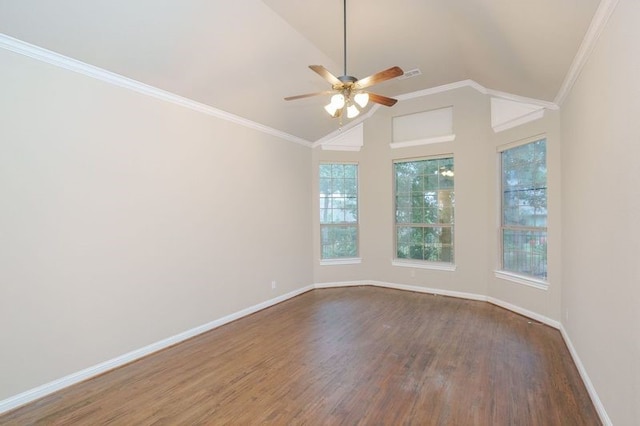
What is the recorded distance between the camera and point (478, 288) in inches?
203

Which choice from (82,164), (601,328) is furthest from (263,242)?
(601,328)

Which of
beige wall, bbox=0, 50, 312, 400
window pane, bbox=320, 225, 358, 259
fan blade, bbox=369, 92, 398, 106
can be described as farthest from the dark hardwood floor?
fan blade, bbox=369, 92, 398, 106

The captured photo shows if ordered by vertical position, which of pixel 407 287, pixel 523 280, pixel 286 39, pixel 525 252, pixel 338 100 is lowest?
pixel 407 287

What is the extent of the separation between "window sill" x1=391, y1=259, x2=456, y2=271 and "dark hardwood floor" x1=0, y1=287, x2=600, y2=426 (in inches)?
50.5

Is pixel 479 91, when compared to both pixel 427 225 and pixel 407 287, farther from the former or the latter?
pixel 407 287

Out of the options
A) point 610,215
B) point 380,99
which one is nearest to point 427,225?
point 380,99

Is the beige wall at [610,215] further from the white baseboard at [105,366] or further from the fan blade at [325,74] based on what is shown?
the white baseboard at [105,366]

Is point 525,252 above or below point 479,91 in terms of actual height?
below

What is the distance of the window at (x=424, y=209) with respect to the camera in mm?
5566

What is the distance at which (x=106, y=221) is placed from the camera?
9.91ft

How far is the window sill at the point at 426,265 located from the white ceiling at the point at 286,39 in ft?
9.42

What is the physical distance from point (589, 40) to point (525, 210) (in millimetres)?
2613

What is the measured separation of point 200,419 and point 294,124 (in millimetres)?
4201

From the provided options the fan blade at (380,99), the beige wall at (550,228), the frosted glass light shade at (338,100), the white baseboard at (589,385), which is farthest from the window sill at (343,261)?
the frosted glass light shade at (338,100)
